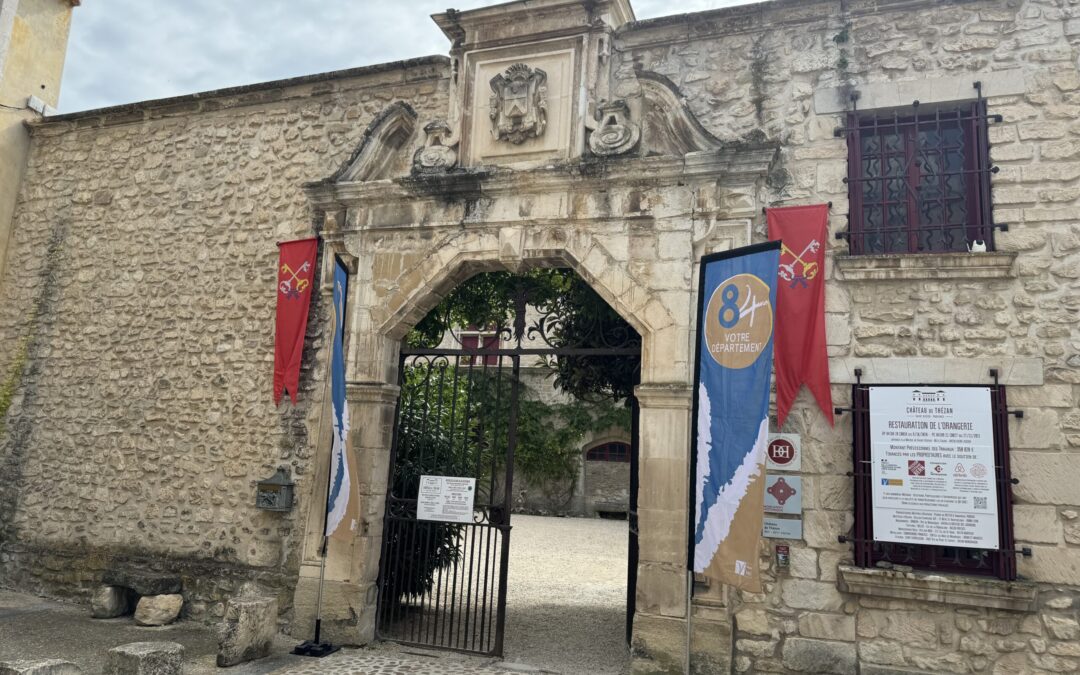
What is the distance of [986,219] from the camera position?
4672 mm

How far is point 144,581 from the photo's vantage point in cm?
607

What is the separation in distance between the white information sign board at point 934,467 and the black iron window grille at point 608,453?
12.6 m

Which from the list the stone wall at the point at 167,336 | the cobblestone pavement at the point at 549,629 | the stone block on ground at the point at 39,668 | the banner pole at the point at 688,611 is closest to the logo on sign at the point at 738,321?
the banner pole at the point at 688,611

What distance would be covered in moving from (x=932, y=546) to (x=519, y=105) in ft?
13.5

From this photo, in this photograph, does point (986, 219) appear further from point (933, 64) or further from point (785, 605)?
point (785, 605)

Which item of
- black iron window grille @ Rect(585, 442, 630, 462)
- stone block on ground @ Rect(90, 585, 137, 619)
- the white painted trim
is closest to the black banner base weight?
stone block on ground @ Rect(90, 585, 137, 619)

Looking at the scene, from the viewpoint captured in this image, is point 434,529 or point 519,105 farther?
point 434,529

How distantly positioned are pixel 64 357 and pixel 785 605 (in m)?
6.75

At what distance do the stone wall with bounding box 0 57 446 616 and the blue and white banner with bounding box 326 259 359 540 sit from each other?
520 mm

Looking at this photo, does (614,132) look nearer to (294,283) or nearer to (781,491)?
(781,491)

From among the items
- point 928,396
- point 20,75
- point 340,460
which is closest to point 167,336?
point 340,460

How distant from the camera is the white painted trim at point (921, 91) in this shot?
15.8ft

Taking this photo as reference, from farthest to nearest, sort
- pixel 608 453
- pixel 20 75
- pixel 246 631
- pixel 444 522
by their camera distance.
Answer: pixel 608 453
pixel 20 75
pixel 444 522
pixel 246 631

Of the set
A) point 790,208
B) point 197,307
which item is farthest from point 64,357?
point 790,208
